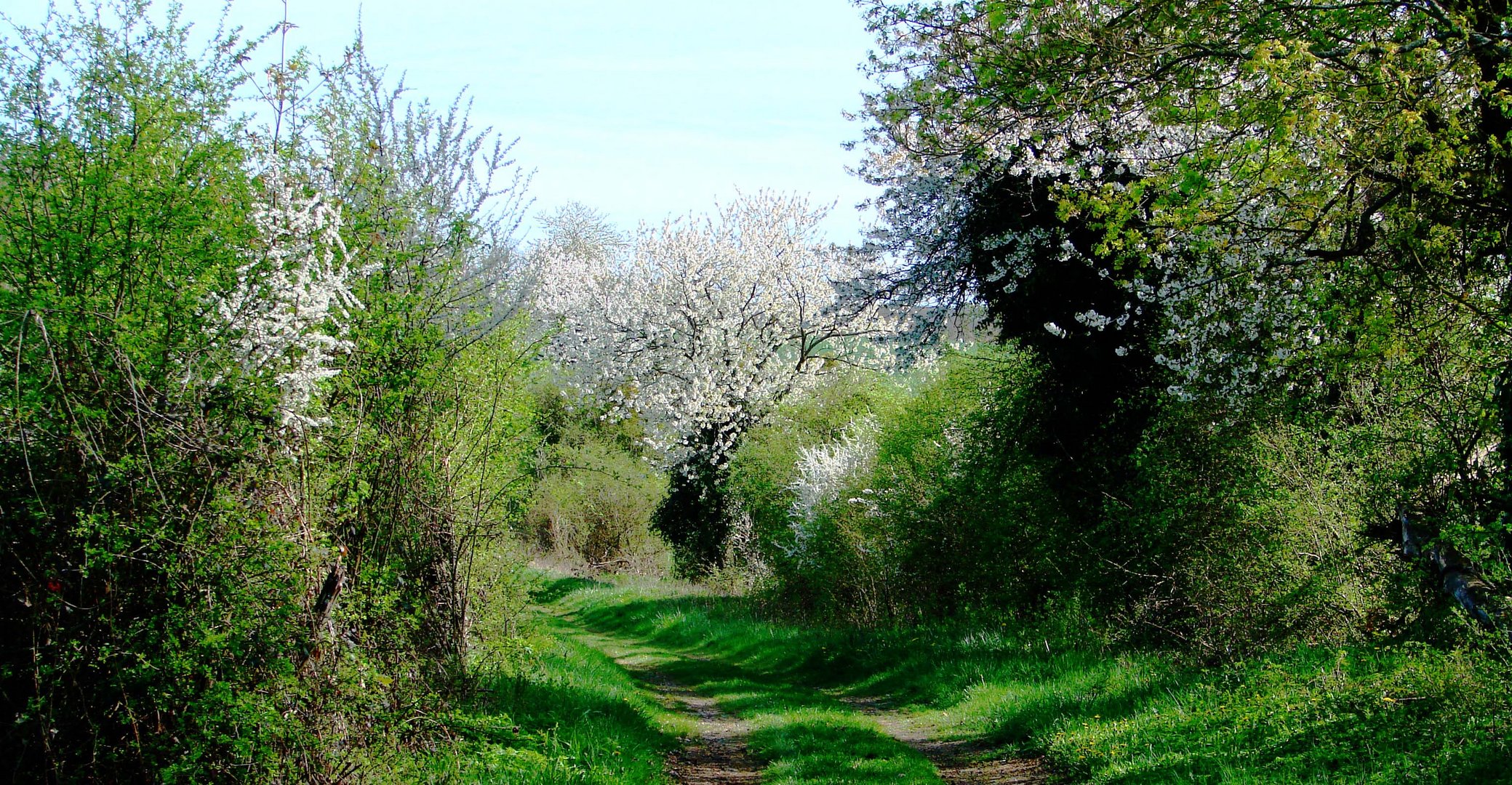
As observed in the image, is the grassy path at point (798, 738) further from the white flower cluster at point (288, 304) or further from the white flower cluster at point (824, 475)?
the white flower cluster at point (288, 304)

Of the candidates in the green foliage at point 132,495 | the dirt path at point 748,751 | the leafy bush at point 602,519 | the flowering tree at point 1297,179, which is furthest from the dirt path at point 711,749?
the leafy bush at point 602,519

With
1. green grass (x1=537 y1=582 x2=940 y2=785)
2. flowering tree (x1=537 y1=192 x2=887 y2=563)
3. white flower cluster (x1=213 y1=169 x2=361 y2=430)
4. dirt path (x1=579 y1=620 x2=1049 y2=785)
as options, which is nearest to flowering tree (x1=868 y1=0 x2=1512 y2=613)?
dirt path (x1=579 y1=620 x2=1049 y2=785)

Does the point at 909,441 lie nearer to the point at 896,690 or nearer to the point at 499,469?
the point at 896,690

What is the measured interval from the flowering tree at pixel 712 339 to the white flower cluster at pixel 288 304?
750 inches

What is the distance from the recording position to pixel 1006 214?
12.6 m

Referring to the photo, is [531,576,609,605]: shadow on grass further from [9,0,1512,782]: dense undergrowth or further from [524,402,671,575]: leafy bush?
[9,0,1512,782]: dense undergrowth

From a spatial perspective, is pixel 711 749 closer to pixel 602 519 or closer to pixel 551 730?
pixel 551 730

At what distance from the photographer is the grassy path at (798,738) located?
7738 mm

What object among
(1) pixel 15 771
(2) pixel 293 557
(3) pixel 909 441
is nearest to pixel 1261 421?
(3) pixel 909 441

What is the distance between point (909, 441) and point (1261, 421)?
6541mm

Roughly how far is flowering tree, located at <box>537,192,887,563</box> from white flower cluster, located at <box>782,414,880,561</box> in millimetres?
5548

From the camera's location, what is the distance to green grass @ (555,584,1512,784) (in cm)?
552

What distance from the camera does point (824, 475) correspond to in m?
18.0

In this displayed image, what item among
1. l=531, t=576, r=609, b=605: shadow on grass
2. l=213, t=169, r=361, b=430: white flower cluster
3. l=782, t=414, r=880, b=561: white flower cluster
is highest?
l=213, t=169, r=361, b=430: white flower cluster
